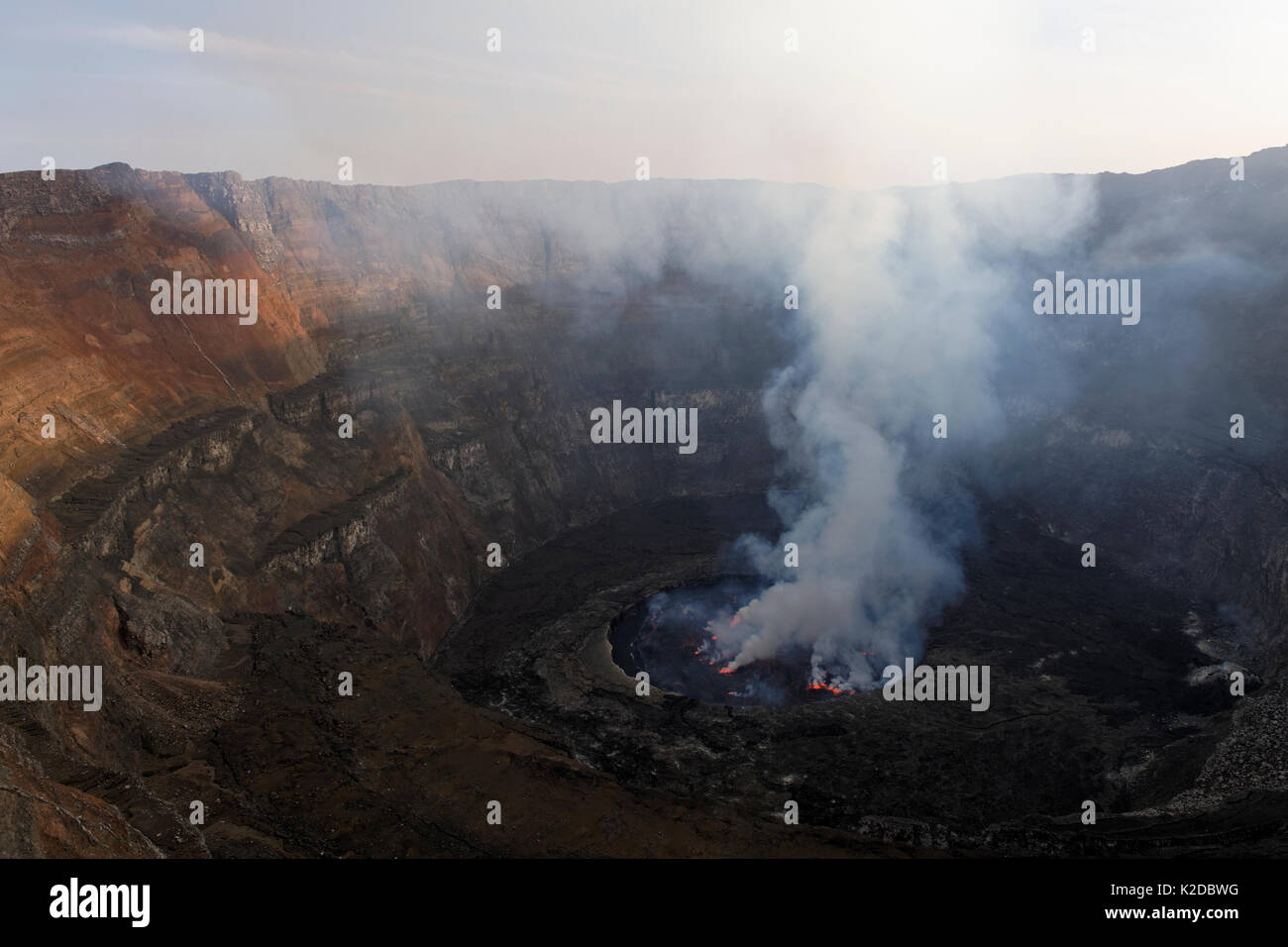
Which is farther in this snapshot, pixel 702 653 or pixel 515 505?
pixel 515 505

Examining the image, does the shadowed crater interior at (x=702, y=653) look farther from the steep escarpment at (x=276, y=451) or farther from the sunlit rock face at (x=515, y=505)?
the steep escarpment at (x=276, y=451)

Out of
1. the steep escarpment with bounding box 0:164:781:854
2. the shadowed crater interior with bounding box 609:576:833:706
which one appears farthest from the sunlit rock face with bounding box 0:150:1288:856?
the shadowed crater interior with bounding box 609:576:833:706

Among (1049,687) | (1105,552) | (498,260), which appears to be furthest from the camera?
(498,260)

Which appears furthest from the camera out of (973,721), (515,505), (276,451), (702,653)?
(515,505)

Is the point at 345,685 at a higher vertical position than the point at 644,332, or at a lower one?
lower

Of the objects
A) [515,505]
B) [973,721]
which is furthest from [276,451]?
[973,721]

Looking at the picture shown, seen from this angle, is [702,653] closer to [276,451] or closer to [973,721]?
[973,721]

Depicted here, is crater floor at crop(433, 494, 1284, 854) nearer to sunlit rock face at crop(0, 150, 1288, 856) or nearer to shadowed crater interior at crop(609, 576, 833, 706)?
sunlit rock face at crop(0, 150, 1288, 856)

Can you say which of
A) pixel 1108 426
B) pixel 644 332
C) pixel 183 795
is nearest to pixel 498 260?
pixel 644 332

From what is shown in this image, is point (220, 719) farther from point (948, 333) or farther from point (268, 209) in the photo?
point (948, 333)
